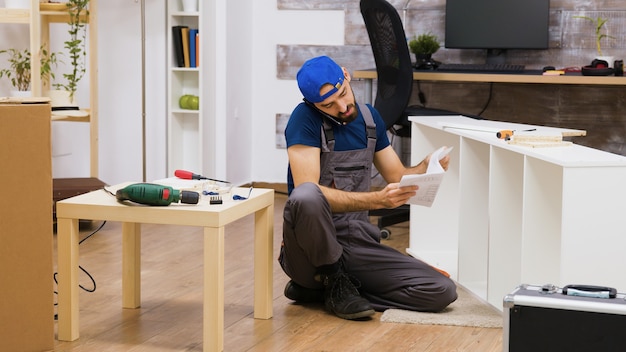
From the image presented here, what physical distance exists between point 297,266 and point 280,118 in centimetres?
303

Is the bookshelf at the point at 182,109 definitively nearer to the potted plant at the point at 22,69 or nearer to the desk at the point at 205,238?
the potted plant at the point at 22,69

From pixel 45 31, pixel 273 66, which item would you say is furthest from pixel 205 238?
pixel 273 66

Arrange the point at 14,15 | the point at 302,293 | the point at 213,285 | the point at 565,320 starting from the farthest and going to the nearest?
the point at 14,15 → the point at 302,293 → the point at 213,285 → the point at 565,320

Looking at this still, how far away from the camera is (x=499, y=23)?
18.8 feet

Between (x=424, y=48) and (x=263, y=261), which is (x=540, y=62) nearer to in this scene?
(x=424, y=48)

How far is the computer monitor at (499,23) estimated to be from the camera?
5.72 metres

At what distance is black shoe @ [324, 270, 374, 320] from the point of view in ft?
10.7

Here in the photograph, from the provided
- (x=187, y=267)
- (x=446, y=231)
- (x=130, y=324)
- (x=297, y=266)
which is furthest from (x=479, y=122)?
(x=130, y=324)

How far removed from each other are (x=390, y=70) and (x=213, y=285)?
239 cm

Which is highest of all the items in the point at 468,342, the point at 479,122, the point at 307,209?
the point at 479,122

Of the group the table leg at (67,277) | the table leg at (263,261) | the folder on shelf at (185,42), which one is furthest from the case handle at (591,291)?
the folder on shelf at (185,42)

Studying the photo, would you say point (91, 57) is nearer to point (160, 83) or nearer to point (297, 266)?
point (160, 83)

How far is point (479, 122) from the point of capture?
12.8 feet

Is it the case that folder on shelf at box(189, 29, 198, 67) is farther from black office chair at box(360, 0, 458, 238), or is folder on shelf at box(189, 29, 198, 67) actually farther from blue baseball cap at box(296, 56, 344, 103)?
blue baseball cap at box(296, 56, 344, 103)
